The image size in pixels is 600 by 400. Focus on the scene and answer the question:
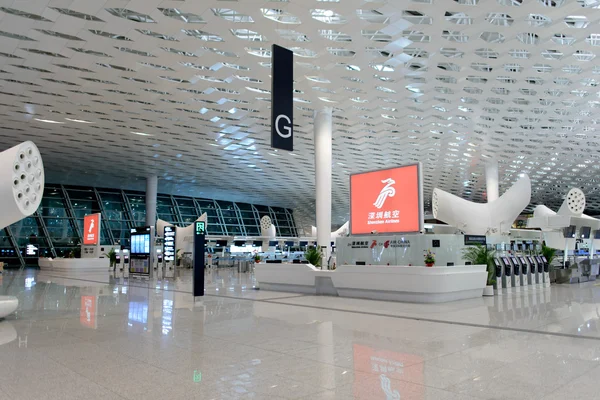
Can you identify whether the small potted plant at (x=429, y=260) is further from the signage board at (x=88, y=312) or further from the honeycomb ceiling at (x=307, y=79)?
the signage board at (x=88, y=312)

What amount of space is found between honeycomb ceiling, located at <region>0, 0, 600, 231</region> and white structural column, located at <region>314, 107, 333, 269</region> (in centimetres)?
93

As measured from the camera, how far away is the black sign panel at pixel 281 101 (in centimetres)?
903

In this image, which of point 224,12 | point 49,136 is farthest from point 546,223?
point 49,136

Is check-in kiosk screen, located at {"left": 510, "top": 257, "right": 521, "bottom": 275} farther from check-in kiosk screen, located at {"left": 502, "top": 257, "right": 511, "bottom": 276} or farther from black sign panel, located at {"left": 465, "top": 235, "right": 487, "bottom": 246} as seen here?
black sign panel, located at {"left": 465, "top": 235, "right": 487, "bottom": 246}

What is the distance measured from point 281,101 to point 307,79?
7835 mm

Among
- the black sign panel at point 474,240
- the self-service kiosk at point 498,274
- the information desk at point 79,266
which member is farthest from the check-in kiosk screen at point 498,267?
the information desk at point 79,266

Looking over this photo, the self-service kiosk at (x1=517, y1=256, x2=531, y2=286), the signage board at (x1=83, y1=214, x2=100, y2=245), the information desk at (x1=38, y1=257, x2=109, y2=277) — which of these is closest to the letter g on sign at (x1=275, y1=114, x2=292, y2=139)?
the self-service kiosk at (x1=517, y1=256, x2=531, y2=286)

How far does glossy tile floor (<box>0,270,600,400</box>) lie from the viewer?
3.58 metres

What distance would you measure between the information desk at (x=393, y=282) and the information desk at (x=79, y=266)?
15996 millimetres

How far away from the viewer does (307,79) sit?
16.6 metres

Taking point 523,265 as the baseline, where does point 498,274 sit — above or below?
below

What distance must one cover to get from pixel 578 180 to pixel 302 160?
23693mm

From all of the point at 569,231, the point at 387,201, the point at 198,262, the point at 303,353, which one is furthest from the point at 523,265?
the point at 303,353

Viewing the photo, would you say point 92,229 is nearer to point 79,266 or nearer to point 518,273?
point 79,266
